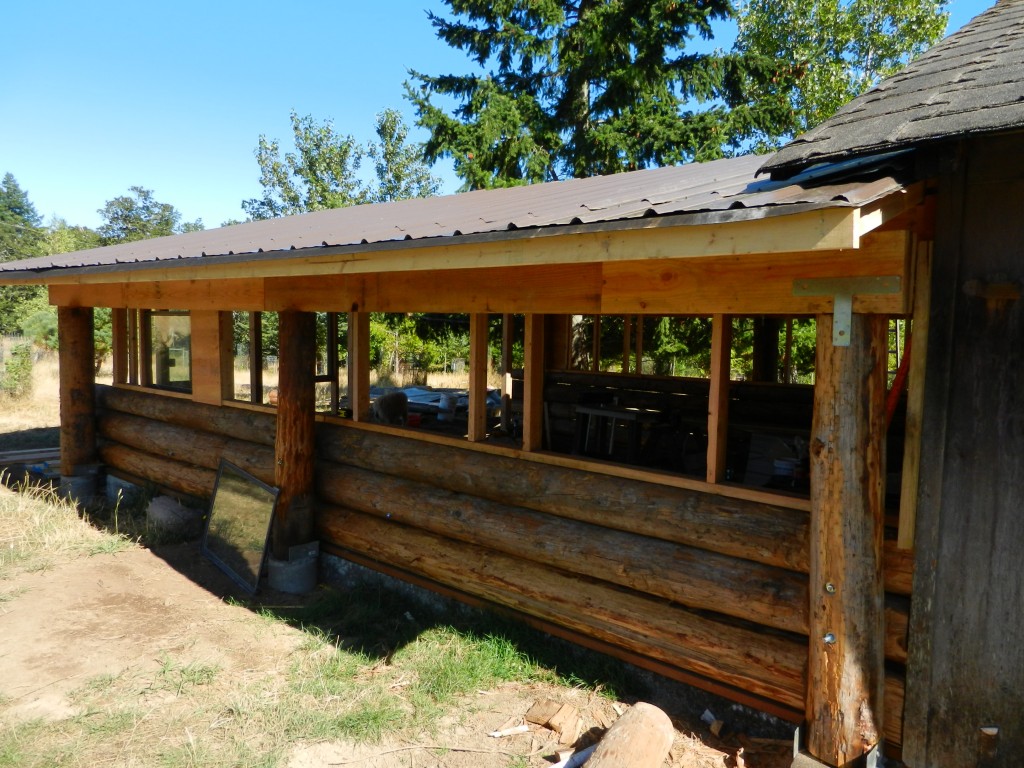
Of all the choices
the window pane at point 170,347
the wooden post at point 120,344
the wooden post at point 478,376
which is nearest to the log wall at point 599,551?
the wooden post at point 478,376

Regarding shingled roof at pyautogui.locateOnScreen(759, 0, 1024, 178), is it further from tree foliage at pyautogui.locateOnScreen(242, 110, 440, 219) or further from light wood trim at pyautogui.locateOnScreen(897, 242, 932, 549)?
tree foliage at pyautogui.locateOnScreen(242, 110, 440, 219)

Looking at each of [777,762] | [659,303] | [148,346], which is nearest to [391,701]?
[777,762]

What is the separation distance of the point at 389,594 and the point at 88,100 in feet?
90.1

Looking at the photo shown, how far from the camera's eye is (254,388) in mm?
7406

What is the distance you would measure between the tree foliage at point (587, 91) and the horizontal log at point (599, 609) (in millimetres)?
10735

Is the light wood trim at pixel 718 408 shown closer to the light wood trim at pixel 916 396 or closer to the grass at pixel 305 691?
the light wood trim at pixel 916 396

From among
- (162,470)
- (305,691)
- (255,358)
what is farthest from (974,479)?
(162,470)

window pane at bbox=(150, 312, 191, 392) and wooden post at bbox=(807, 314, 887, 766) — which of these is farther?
window pane at bbox=(150, 312, 191, 392)

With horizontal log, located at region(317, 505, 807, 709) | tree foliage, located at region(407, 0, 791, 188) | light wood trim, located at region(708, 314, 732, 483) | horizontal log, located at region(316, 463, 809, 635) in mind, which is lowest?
horizontal log, located at region(317, 505, 807, 709)

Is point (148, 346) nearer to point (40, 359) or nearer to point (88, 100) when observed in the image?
point (40, 359)

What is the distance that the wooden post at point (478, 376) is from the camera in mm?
5184

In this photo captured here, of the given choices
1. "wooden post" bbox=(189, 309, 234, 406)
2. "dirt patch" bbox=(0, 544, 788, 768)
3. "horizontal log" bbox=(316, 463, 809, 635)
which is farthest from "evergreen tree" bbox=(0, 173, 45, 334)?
"horizontal log" bbox=(316, 463, 809, 635)

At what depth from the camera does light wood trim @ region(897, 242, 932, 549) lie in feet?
10.4

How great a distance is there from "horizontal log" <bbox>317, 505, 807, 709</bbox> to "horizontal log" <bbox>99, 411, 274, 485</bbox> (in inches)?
47.4
